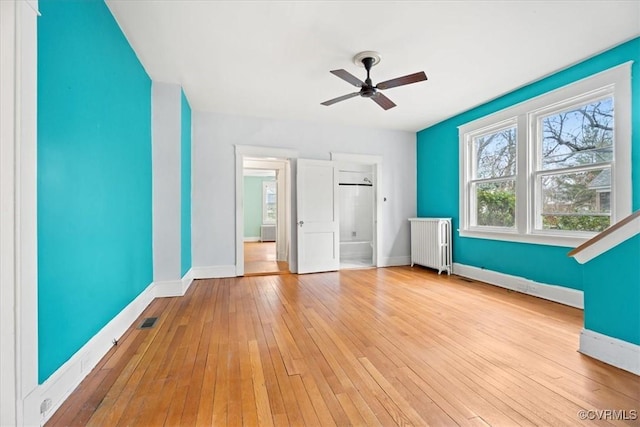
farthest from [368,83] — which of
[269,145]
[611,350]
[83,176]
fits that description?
[611,350]

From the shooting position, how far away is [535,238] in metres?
3.49

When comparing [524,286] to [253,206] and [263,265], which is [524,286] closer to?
[263,265]

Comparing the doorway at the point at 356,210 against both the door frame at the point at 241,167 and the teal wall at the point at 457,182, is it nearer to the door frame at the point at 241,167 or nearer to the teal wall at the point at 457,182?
the teal wall at the point at 457,182

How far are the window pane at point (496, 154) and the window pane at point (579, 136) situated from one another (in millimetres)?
439

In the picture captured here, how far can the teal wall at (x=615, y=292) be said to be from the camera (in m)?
1.81

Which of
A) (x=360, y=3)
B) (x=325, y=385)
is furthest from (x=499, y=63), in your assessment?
(x=325, y=385)

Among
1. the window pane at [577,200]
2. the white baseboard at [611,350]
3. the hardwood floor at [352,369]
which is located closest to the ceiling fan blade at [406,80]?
the window pane at [577,200]

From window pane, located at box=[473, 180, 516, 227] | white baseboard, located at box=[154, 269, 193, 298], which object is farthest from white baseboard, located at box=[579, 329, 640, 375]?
white baseboard, located at box=[154, 269, 193, 298]

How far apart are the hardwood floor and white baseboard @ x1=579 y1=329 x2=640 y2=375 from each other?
0.07 m

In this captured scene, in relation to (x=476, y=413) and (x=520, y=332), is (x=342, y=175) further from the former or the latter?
(x=476, y=413)

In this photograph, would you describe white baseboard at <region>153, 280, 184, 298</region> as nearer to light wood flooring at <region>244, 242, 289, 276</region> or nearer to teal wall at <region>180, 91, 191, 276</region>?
teal wall at <region>180, 91, 191, 276</region>

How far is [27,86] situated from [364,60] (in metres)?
2.66

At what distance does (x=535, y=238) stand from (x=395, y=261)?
255 centimetres

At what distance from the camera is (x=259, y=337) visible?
92.4 inches
